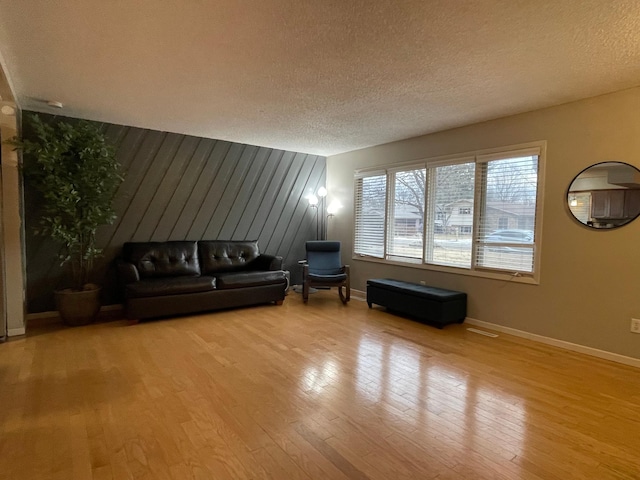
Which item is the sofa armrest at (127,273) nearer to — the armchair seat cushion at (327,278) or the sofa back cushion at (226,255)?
the sofa back cushion at (226,255)

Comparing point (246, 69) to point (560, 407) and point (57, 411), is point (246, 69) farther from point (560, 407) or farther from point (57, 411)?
point (560, 407)

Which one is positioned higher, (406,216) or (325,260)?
(406,216)

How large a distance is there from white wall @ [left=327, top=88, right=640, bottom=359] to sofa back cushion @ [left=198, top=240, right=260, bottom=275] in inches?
123

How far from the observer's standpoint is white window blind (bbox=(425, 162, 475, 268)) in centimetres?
430

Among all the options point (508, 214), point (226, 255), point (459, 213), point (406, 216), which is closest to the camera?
point (508, 214)

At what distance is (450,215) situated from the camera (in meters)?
4.51

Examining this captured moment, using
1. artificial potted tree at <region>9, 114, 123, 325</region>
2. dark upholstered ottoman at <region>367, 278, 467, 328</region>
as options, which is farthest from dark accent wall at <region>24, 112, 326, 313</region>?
dark upholstered ottoman at <region>367, 278, 467, 328</region>

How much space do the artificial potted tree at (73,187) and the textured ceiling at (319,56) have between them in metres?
0.39

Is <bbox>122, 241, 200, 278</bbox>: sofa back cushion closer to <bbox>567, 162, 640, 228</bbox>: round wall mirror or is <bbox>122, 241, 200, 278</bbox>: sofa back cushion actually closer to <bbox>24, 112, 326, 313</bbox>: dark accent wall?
<bbox>24, 112, 326, 313</bbox>: dark accent wall

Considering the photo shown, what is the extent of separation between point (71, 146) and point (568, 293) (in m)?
5.48

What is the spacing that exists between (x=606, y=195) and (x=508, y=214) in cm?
90

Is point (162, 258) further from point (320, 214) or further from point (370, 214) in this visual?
point (370, 214)

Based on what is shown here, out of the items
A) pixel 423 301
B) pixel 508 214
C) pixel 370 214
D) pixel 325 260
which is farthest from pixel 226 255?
pixel 508 214

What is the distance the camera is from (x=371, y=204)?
18.5ft
